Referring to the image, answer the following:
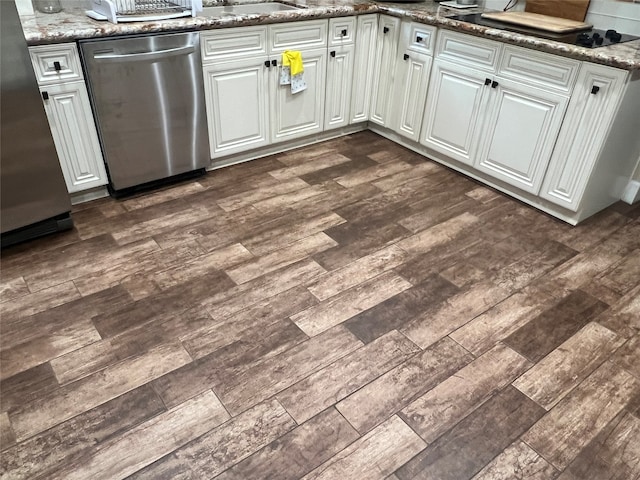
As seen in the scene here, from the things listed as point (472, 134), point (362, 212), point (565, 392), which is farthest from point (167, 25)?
point (565, 392)

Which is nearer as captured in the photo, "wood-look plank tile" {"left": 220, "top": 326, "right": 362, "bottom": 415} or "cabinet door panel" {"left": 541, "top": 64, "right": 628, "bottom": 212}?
"wood-look plank tile" {"left": 220, "top": 326, "right": 362, "bottom": 415}

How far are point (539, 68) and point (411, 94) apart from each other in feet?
3.07

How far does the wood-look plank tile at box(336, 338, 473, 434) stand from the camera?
5.48 ft

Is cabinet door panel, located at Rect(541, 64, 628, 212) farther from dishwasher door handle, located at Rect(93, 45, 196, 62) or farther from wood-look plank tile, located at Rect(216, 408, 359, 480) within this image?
dishwasher door handle, located at Rect(93, 45, 196, 62)

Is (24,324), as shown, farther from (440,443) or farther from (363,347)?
(440,443)

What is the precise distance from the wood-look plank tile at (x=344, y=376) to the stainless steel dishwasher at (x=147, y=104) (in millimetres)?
1637

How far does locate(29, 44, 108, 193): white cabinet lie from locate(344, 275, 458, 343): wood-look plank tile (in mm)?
1631

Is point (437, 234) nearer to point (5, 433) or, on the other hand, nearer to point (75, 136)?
point (75, 136)

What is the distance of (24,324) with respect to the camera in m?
1.95

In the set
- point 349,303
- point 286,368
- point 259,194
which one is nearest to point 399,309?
point 349,303

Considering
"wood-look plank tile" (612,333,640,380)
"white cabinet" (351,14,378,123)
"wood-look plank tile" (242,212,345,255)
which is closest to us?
"wood-look plank tile" (612,333,640,380)

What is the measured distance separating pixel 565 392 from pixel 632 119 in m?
1.56

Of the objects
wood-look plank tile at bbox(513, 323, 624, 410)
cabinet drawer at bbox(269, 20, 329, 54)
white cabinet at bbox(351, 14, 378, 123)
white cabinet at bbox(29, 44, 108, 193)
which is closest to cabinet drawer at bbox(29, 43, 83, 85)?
white cabinet at bbox(29, 44, 108, 193)

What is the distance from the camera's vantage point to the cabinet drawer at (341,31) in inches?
125
